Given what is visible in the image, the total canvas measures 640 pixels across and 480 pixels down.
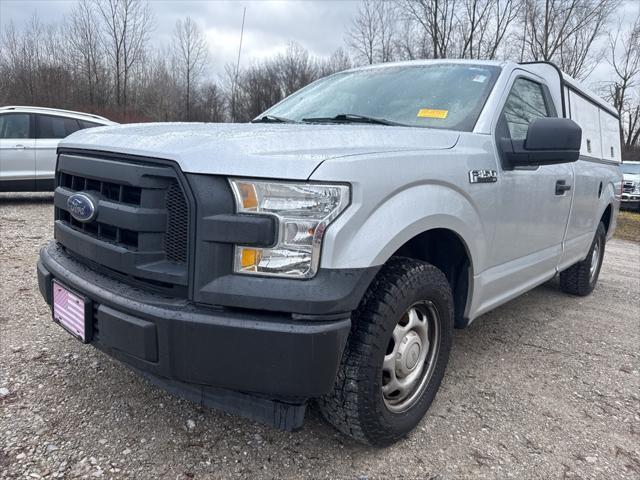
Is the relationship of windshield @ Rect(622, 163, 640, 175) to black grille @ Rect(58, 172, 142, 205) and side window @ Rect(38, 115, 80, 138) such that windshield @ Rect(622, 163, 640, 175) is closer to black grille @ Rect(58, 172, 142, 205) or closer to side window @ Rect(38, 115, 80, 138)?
side window @ Rect(38, 115, 80, 138)

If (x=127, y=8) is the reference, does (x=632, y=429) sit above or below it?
below

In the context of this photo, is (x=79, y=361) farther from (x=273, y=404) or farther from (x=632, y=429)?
(x=632, y=429)

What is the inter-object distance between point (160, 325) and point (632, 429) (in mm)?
2376

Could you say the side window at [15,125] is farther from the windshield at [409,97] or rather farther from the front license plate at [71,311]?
the front license plate at [71,311]

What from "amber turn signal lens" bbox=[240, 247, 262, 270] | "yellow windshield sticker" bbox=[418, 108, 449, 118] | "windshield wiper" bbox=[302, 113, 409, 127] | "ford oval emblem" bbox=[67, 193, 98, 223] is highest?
"yellow windshield sticker" bbox=[418, 108, 449, 118]

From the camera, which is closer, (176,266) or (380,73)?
(176,266)

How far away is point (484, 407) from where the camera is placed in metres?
2.57

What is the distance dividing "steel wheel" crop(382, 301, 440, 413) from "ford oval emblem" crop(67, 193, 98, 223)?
4.35ft

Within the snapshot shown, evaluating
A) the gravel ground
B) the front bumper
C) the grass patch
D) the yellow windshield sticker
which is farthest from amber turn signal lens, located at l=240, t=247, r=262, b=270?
the grass patch

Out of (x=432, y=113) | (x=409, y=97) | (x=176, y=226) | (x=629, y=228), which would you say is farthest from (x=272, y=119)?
(x=629, y=228)

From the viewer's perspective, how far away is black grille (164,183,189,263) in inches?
68.1

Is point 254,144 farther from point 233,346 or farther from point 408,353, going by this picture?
point 408,353

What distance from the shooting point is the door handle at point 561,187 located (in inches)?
129

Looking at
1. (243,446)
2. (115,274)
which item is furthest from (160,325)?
(243,446)
